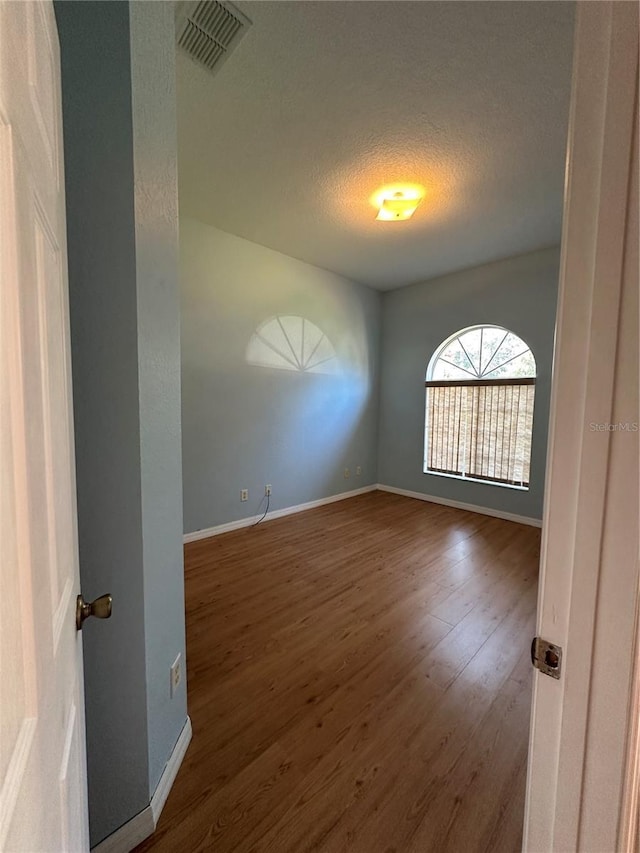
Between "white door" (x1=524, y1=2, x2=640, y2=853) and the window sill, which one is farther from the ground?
"white door" (x1=524, y1=2, x2=640, y2=853)

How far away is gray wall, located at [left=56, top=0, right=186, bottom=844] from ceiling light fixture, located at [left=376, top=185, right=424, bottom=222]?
1.93 m

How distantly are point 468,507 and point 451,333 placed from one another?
88.0 inches

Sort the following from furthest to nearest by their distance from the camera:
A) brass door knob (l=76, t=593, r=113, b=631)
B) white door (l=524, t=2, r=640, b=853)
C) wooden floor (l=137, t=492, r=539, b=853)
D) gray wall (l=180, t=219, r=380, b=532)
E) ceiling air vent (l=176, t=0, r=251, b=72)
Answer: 1. gray wall (l=180, t=219, r=380, b=532)
2. ceiling air vent (l=176, t=0, r=251, b=72)
3. wooden floor (l=137, t=492, r=539, b=853)
4. brass door knob (l=76, t=593, r=113, b=631)
5. white door (l=524, t=2, r=640, b=853)

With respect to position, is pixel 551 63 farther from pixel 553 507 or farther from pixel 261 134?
pixel 553 507

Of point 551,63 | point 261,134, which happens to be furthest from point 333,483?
point 551,63

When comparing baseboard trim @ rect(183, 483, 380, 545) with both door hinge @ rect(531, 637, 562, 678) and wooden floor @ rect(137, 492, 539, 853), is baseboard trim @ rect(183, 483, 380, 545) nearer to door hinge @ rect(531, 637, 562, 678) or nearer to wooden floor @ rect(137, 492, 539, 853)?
wooden floor @ rect(137, 492, 539, 853)

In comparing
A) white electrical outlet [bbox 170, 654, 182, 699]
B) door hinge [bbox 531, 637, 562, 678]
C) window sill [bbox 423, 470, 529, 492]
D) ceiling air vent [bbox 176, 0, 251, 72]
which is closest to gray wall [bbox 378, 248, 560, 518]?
window sill [bbox 423, 470, 529, 492]

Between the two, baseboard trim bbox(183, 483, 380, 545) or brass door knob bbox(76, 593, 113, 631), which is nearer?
brass door knob bbox(76, 593, 113, 631)

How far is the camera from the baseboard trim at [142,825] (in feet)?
3.19

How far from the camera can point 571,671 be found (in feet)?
1.75

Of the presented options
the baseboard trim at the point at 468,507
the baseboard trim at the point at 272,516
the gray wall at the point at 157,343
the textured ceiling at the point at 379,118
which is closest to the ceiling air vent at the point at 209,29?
the textured ceiling at the point at 379,118

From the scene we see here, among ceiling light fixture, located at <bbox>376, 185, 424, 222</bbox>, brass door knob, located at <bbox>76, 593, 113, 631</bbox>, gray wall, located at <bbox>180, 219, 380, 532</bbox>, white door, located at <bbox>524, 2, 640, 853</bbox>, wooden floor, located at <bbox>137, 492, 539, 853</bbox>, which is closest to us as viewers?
white door, located at <bbox>524, 2, 640, 853</bbox>

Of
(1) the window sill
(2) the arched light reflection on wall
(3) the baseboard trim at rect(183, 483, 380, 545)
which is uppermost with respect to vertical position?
(2) the arched light reflection on wall

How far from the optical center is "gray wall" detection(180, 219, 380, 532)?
3.16 m
